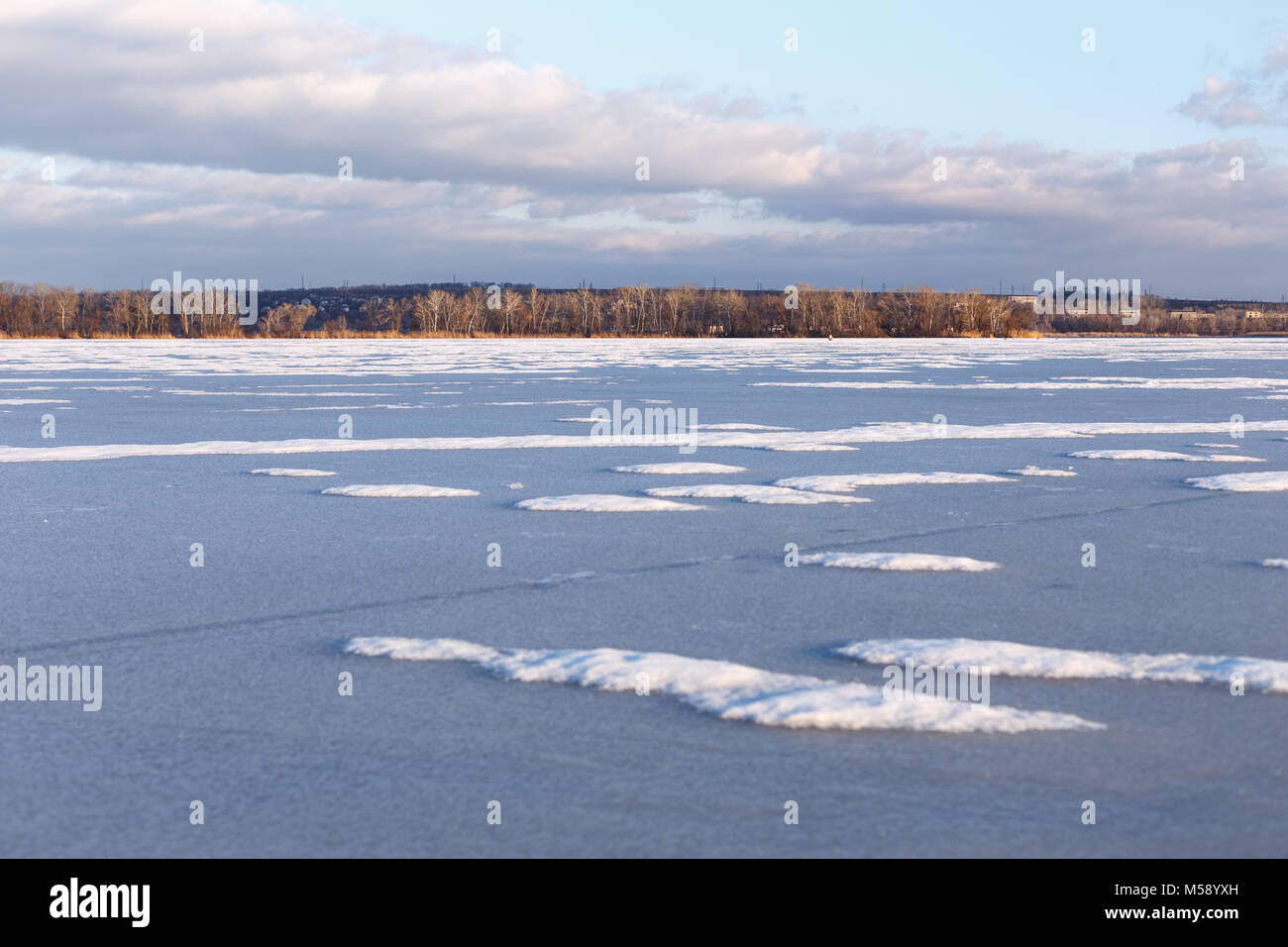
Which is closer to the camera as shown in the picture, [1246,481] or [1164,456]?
[1246,481]

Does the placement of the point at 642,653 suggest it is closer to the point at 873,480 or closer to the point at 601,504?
the point at 601,504

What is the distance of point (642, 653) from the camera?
4.89m

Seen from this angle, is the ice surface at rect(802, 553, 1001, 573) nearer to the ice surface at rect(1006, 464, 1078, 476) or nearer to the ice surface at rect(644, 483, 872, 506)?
the ice surface at rect(644, 483, 872, 506)

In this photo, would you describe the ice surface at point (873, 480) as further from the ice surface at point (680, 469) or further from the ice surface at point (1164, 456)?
the ice surface at point (1164, 456)

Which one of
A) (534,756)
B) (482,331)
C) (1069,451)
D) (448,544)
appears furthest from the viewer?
(482,331)

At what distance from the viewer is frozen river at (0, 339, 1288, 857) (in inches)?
129

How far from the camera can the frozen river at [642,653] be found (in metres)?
3.27

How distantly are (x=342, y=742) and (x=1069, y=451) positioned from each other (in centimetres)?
1075

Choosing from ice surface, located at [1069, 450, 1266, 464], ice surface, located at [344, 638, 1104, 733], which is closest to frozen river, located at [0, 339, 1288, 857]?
ice surface, located at [344, 638, 1104, 733]

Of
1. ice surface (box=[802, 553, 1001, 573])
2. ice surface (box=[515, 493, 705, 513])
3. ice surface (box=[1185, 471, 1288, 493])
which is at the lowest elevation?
ice surface (box=[802, 553, 1001, 573])

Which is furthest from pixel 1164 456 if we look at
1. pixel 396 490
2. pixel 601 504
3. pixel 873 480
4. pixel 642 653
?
pixel 642 653

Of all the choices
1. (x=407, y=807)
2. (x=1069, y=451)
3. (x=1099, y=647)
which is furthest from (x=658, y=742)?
(x=1069, y=451)
